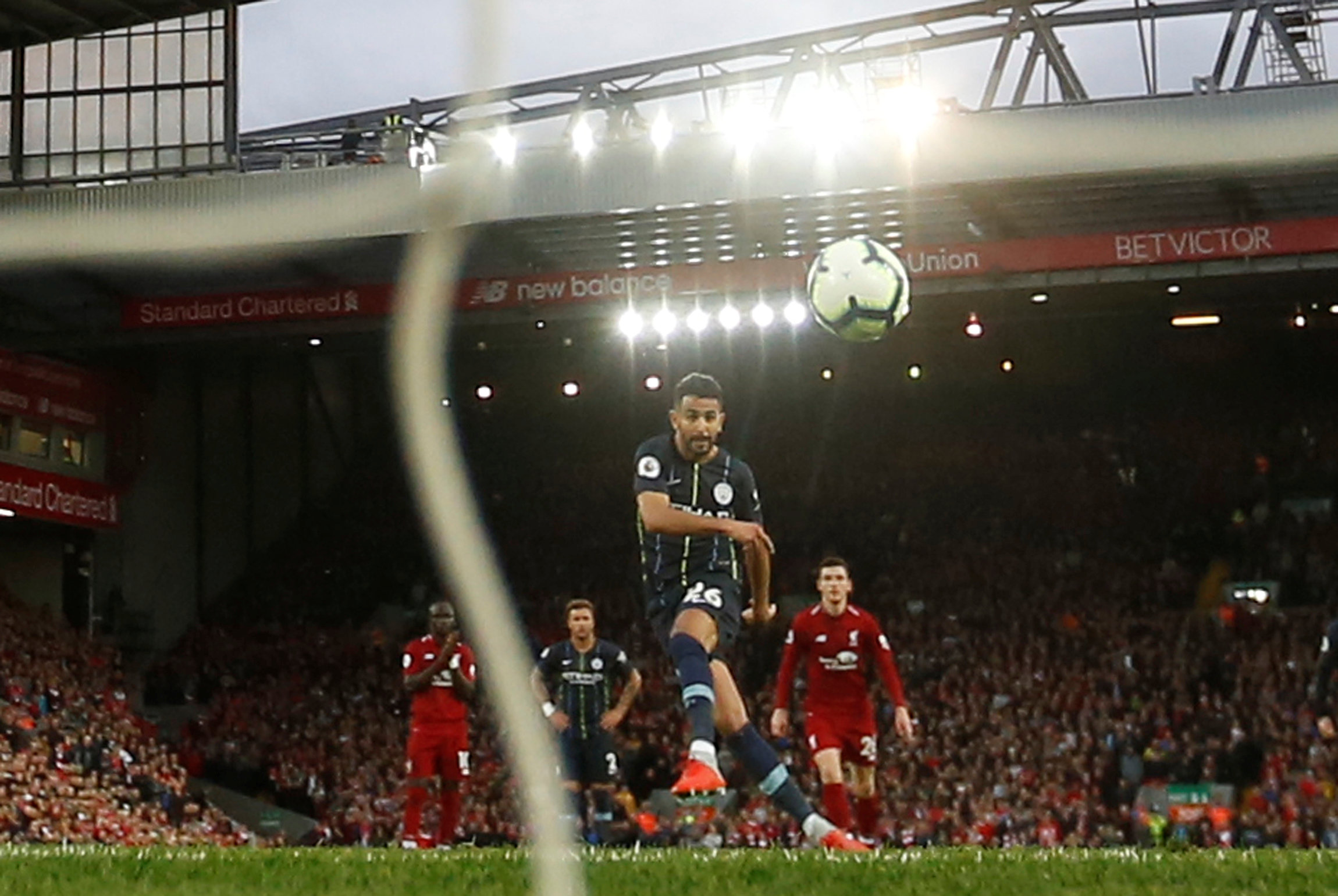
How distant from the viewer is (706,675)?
386 inches

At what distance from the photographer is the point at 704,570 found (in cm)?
1004

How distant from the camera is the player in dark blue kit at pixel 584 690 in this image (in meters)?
13.7

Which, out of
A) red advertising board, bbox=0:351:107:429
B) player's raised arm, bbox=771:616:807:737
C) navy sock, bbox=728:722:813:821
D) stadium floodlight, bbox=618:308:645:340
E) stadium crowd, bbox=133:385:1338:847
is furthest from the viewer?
red advertising board, bbox=0:351:107:429

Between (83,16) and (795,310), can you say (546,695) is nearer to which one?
(795,310)

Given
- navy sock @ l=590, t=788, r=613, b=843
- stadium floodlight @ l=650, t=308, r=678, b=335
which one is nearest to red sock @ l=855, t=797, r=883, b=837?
navy sock @ l=590, t=788, r=613, b=843

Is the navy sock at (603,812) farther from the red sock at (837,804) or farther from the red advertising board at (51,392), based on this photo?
the red advertising board at (51,392)

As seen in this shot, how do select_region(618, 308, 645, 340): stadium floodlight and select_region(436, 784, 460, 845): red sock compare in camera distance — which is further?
select_region(618, 308, 645, 340): stadium floodlight

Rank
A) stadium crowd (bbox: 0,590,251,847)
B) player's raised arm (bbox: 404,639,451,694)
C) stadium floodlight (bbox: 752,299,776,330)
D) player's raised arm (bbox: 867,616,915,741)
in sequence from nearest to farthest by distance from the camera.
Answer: player's raised arm (bbox: 867,616,915,741) < player's raised arm (bbox: 404,639,451,694) < stadium crowd (bbox: 0,590,251,847) < stadium floodlight (bbox: 752,299,776,330)

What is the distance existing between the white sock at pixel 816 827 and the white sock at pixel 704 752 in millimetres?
879

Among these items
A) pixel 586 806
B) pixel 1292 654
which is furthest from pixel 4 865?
pixel 1292 654

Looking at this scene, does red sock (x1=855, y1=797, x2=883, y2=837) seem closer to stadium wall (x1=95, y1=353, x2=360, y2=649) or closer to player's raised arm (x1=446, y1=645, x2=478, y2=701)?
player's raised arm (x1=446, y1=645, x2=478, y2=701)

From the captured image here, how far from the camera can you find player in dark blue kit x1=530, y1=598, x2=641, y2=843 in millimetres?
13656

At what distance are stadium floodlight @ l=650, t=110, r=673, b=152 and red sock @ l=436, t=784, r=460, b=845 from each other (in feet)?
41.7

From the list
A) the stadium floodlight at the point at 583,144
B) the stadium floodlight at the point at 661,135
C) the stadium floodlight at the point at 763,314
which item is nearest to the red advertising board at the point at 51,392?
the stadium floodlight at the point at 583,144
